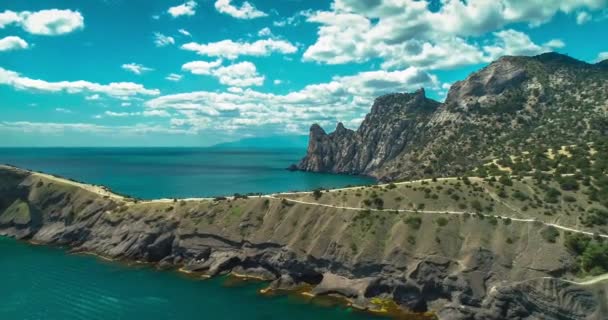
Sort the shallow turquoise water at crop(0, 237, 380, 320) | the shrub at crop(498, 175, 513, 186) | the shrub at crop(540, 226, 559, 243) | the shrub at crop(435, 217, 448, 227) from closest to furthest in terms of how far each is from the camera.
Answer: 1. the shallow turquoise water at crop(0, 237, 380, 320)
2. the shrub at crop(540, 226, 559, 243)
3. the shrub at crop(435, 217, 448, 227)
4. the shrub at crop(498, 175, 513, 186)

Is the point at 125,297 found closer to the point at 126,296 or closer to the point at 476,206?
the point at 126,296

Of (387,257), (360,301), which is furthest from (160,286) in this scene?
(387,257)

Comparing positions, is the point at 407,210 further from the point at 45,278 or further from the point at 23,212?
the point at 23,212

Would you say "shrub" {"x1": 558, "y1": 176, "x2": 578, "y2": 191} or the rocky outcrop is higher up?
"shrub" {"x1": 558, "y1": 176, "x2": 578, "y2": 191}

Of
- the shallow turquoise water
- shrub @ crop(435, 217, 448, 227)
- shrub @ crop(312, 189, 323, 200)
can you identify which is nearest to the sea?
the shallow turquoise water

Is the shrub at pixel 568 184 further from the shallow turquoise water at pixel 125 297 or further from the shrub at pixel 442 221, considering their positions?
the shallow turquoise water at pixel 125 297

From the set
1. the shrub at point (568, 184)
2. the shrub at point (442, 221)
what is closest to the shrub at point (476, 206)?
the shrub at point (442, 221)

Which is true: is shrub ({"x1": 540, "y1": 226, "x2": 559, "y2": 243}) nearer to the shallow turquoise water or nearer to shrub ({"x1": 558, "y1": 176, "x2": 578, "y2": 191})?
shrub ({"x1": 558, "y1": 176, "x2": 578, "y2": 191})
